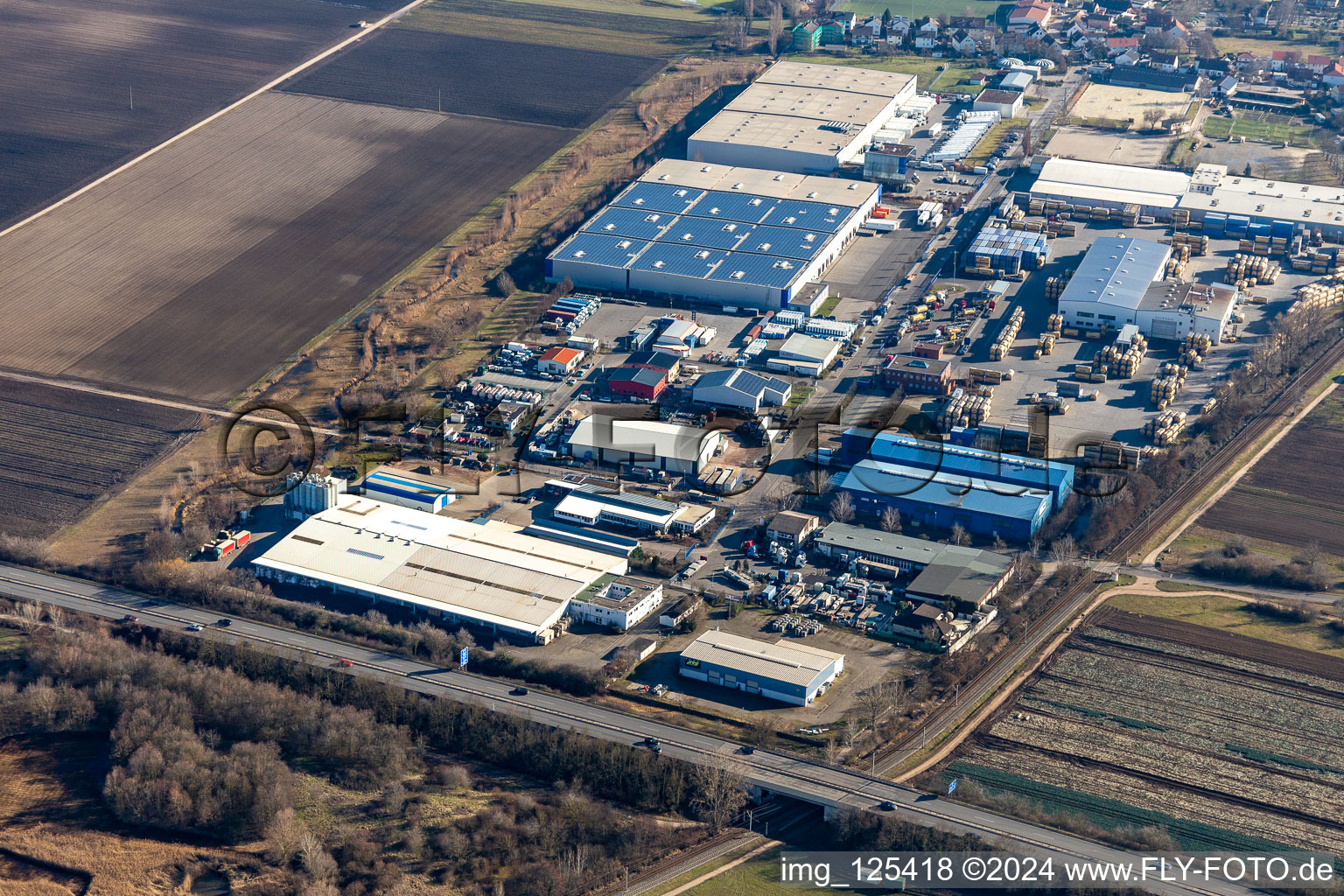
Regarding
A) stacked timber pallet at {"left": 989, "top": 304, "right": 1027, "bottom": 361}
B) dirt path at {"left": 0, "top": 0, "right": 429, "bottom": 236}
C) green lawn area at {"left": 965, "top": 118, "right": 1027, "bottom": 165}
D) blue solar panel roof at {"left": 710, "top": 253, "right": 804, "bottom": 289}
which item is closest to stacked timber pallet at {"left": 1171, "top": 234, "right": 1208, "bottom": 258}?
stacked timber pallet at {"left": 989, "top": 304, "right": 1027, "bottom": 361}

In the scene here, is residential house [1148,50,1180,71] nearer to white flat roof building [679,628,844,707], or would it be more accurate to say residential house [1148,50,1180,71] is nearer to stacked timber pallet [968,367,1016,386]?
stacked timber pallet [968,367,1016,386]

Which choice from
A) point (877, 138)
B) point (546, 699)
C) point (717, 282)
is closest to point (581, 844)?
point (546, 699)

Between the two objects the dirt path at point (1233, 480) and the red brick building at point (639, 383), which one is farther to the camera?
the red brick building at point (639, 383)

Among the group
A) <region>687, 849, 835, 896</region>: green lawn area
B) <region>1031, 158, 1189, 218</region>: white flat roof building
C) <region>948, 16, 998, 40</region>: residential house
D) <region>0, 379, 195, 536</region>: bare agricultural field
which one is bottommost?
<region>687, 849, 835, 896</region>: green lawn area

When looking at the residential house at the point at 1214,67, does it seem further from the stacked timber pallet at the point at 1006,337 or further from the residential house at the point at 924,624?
the residential house at the point at 924,624

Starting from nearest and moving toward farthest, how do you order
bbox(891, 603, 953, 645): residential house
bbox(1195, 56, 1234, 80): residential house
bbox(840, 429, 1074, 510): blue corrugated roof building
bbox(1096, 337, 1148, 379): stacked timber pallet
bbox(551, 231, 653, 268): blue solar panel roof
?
bbox(891, 603, 953, 645): residential house, bbox(840, 429, 1074, 510): blue corrugated roof building, bbox(1096, 337, 1148, 379): stacked timber pallet, bbox(551, 231, 653, 268): blue solar panel roof, bbox(1195, 56, 1234, 80): residential house

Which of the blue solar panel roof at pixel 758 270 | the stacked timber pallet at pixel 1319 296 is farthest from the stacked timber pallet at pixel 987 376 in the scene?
the stacked timber pallet at pixel 1319 296

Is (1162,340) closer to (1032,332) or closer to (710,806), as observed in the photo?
(1032,332)
